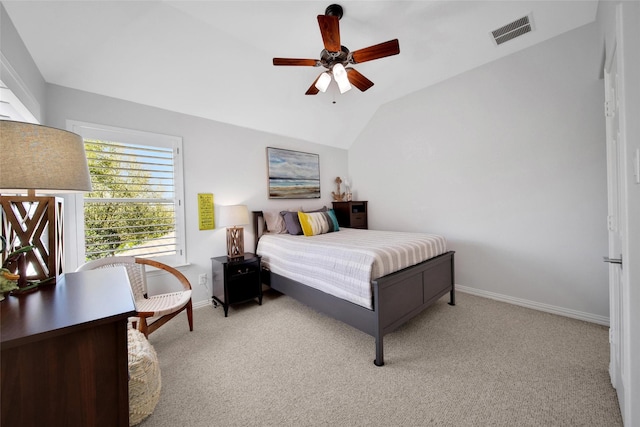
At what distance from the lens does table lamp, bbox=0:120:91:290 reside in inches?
35.9

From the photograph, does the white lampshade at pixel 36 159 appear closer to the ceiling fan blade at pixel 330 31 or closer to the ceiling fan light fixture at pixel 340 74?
the ceiling fan blade at pixel 330 31

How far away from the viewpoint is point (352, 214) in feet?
14.1

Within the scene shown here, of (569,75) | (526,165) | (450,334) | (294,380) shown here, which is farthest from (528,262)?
(294,380)

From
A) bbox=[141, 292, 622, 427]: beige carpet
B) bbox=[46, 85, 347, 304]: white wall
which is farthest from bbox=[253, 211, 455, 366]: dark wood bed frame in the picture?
bbox=[46, 85, 347, 304]: white wall

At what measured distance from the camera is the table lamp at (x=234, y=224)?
117 inches

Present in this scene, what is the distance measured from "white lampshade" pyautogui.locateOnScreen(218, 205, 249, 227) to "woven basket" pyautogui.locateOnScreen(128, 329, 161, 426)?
1540 millimetres

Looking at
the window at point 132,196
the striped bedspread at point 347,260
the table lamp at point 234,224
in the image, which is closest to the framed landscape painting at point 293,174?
the table lamp at point 234,224

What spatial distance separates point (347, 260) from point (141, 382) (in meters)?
1.58

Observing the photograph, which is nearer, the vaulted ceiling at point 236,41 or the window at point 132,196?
the vaulted ceiling at point 236,41

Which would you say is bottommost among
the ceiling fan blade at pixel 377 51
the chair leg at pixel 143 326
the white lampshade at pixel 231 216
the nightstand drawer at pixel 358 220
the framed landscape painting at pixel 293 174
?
the chair leg at pixel 143 326

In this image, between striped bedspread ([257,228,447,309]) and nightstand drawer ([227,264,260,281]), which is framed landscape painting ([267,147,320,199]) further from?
nightstand drawer ([227,264,260,281])

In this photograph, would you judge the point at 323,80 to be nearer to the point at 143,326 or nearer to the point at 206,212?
the point at 206,212

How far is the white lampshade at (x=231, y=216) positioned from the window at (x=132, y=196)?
0.47 m

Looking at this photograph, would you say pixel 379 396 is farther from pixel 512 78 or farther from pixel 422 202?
pixel 512 78
